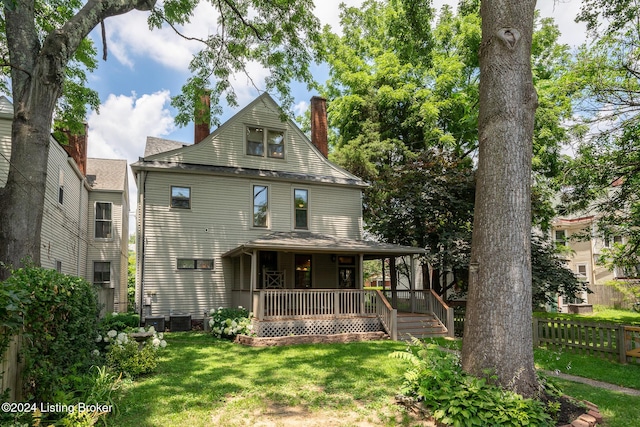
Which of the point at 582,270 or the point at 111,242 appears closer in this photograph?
the point at 111,242

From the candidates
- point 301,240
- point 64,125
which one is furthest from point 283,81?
point 64,125

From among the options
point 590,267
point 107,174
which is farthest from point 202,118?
point 590,267

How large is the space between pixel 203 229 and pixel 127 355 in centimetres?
889

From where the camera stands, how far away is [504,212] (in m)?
5.40

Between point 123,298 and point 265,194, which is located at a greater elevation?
point 265,194

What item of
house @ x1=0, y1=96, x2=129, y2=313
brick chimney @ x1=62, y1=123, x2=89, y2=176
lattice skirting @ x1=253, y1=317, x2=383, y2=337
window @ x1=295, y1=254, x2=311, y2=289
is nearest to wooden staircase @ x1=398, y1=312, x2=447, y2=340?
lattice skirting @ x1=253, y1=317, x2=383, y2=337

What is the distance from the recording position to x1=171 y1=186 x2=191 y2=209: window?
15688 mm

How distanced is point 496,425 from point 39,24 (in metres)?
14.8

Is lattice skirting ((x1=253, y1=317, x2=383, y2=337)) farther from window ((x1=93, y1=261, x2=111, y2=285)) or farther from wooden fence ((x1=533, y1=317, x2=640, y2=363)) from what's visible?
window ((x1=93, y1=261, x2=111, y2=285))

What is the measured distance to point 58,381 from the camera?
4426 mm

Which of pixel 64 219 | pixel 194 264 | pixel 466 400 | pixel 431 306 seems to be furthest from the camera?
pixel 64 219

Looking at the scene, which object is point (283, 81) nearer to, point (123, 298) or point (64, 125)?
point (64, 125)

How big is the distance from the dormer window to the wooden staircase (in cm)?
849

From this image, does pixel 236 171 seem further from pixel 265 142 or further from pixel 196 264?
pixel 196 264
